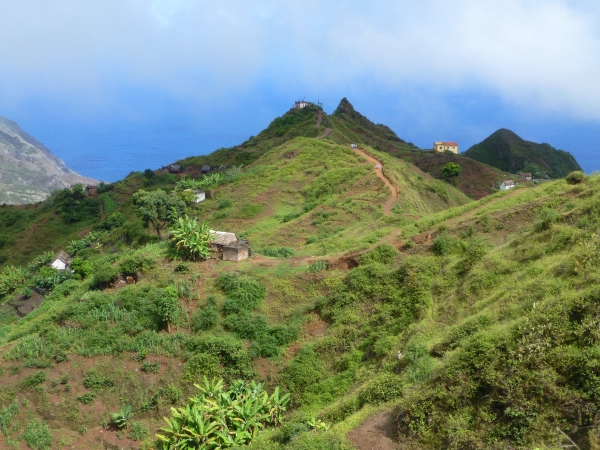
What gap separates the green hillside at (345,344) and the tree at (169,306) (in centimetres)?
6

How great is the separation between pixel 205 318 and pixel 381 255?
7.35 meters

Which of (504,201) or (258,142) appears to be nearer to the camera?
(504,201)

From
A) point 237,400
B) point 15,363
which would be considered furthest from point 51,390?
point 237,400

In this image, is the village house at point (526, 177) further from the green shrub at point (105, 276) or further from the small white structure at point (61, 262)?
the green shrub at point (105, 276)

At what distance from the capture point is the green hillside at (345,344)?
9.81 metres

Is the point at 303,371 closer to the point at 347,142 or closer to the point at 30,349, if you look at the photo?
the point at 30,349

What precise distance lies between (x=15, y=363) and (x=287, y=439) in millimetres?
10421

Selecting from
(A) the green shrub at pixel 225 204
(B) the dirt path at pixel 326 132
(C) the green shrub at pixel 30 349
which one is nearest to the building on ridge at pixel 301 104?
(B) the dirt path at pixel 326 132

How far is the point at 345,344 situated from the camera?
643 inches

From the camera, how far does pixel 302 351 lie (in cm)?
1648

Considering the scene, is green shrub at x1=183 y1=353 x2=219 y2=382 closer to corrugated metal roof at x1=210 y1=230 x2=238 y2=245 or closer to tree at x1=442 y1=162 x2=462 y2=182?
corrugated metal roof at x1=210 y1=230 x2=238 y2=245

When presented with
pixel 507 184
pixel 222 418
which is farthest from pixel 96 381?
pixel 507 184

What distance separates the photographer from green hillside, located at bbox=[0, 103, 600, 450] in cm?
981

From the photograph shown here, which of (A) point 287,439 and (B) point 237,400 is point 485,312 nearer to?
(A) point 287,439
